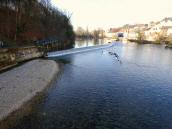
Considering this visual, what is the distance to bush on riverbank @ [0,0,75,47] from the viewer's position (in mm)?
48812

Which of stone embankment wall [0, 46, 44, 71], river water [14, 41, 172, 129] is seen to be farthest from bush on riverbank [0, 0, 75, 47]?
river water [14, 41, 172, 129]

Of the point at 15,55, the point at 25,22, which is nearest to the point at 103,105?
the point at 15,55

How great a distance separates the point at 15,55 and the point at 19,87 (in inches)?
594

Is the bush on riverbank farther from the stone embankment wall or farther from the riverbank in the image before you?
the riverbank

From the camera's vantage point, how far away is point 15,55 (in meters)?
34.0

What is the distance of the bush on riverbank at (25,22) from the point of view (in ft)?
160

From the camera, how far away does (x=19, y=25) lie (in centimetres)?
5291

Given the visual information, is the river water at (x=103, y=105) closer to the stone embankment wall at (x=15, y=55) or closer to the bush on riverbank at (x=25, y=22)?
the stone embankment wall at (x=15, y=55)

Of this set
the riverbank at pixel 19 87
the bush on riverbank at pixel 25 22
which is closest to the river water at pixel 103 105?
the riverbank at pixel 19 87

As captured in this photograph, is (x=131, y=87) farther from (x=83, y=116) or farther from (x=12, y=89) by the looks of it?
(x=12, y=89)

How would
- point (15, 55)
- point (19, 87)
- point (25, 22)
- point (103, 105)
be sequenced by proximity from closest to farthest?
point (103, 105)
point (19, 87)
point (15, 55)
point (25, 22)

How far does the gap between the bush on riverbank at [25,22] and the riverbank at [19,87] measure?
17361mm

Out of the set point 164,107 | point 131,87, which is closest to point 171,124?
point 164,107

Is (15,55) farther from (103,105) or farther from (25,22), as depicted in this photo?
(25,22)
